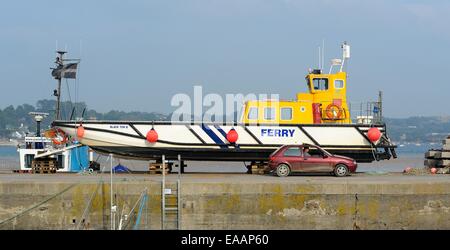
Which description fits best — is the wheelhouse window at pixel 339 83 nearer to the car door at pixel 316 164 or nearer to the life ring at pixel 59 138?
the car door at pixel 316 164

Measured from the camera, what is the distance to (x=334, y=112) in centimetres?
2736

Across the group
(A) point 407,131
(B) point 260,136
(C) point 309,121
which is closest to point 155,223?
(B) point 260,136

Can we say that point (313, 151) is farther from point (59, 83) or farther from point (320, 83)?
point (59, 83)

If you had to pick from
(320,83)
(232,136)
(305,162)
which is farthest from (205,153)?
(320,83)

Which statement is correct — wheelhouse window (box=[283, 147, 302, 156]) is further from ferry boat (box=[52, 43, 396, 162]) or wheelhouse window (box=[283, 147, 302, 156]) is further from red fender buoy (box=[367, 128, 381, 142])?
red fender buoy (box=[367, 128, 381, 142])

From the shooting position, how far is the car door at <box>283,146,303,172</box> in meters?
23.8

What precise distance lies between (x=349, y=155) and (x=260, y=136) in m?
3.61

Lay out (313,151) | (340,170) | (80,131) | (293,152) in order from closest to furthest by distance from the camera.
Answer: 1. (340,170)
2. (293,152)
3. (313,151)
4. (80,131)

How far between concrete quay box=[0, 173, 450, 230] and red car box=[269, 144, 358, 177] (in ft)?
15.3

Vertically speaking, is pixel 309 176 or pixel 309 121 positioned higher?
pixel 309 121

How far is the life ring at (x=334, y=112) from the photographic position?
27.2 m

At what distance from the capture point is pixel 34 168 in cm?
2653

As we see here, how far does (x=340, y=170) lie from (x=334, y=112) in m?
4.02
